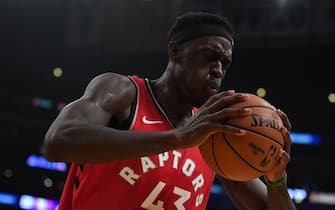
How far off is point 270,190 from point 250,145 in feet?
2.10

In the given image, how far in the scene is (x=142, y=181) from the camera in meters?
2.71

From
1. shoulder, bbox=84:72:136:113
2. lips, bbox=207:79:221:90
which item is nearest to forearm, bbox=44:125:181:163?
shoulder, bbox=84:72:136:113

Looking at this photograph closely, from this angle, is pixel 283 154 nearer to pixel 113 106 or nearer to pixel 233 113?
pixel 233 113

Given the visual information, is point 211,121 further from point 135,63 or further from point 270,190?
point 135,63

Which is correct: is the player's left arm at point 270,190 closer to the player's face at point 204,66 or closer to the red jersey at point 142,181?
the red jersey at point 142,181

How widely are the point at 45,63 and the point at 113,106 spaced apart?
13.0 meters

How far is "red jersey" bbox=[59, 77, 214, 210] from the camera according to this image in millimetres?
2695

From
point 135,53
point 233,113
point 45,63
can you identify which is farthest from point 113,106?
point 45,63

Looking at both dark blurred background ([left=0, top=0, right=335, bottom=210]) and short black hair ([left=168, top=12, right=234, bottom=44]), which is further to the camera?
dark blurred background ([left=0, top=0, right=335, bottom=210])

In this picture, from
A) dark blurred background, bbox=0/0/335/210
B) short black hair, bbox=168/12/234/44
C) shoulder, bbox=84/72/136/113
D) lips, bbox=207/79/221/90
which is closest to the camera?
shoulder, bbox=84/72/136/113

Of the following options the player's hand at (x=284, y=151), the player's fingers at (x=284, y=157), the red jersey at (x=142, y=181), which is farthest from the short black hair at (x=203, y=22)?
the player's fingers at (x=284, y=157)

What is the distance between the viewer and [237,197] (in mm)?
3139

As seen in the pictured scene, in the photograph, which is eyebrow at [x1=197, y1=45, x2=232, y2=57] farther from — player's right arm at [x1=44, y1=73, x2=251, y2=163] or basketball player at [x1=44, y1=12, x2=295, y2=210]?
player's right arm at [x1=44, y1=73, x2=251, y2=163]

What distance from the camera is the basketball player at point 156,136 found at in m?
2.24
